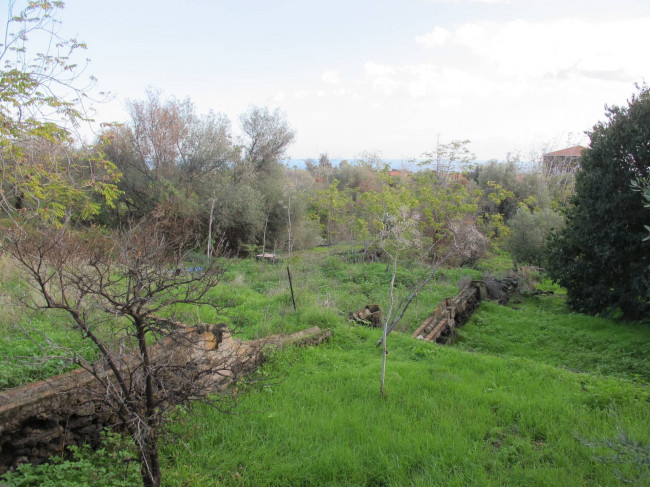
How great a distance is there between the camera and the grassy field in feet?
10.9

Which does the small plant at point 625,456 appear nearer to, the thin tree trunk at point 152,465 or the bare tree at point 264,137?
the thin tree trunk at point 152,465

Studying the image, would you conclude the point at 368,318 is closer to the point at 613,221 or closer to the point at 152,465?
the point at 152,465

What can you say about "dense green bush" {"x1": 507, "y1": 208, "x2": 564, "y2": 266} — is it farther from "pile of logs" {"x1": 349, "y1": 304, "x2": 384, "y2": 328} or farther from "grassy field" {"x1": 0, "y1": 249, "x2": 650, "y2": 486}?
"pile of logs" {"x1": 349, "y1": 304, "x2": 384, "y2": 328}

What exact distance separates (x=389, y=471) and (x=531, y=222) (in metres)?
15.3

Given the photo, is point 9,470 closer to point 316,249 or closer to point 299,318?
point 299,318

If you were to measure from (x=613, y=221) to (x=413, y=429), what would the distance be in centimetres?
858

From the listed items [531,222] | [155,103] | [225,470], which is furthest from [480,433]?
[155,103]

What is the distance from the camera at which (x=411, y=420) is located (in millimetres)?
4172

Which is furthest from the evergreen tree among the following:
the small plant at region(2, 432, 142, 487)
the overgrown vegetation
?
the small plant at region(2, 432, 142, 487)

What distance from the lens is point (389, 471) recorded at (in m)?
3.37

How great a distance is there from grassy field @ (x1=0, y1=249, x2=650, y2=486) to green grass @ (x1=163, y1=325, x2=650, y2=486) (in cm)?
1

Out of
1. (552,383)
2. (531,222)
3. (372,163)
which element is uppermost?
(372,163)

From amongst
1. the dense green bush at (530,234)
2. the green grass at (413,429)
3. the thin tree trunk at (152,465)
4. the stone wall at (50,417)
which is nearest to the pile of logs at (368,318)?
the green grass at (413,429)

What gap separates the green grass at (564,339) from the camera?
723 cm
